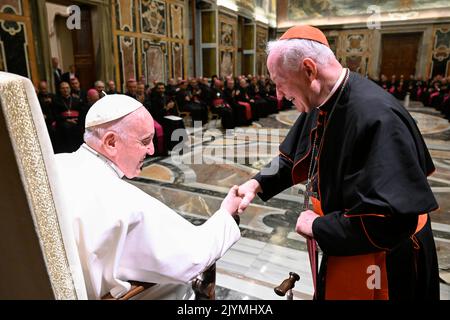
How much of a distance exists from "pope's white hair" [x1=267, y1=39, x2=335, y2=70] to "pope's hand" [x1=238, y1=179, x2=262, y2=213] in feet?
2.28

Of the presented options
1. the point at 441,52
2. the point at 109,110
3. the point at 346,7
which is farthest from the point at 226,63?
the point at 109,110

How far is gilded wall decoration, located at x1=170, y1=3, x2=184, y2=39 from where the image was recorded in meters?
11.5

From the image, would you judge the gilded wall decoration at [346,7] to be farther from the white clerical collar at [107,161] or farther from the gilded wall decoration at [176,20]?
the white clerical collar at [107,161]

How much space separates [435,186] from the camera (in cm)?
487

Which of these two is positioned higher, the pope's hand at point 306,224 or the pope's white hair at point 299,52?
the pope's white hair at point 299,52

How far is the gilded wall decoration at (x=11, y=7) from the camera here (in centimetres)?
646

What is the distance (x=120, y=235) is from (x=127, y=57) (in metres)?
9.53

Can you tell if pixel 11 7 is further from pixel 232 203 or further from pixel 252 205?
pixel 232 203

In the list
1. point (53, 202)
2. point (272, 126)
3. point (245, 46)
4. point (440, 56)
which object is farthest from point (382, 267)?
point (440, 56)

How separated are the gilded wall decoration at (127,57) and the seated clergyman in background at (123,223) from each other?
8873 millimetres

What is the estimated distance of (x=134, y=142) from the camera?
4.73 ft

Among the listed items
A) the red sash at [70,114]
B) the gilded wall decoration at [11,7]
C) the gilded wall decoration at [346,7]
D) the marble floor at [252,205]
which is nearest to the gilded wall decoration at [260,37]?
the gilded wall decoration at [346,7]
